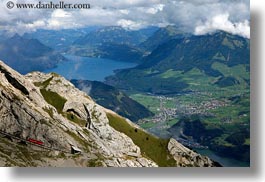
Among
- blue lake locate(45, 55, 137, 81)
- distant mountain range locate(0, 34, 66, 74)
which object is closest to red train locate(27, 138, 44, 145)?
distant mountain range locate(0, 34, 66, 74)

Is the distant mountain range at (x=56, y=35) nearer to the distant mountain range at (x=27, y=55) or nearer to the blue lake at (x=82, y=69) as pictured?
the distant mountain range at (x=27, y=55)

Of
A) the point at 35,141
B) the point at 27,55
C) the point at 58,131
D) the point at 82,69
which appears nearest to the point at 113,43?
the point at 82,69

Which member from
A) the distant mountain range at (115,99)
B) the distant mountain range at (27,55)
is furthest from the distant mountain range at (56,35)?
the distant mountain range at (115,99)

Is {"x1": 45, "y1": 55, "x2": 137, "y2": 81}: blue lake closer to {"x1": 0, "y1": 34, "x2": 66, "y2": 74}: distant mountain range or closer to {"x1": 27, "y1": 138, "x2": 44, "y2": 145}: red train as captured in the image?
{"x1": 0, "y1": 34, "x2": 66, "y2": 74}: distant mountain range

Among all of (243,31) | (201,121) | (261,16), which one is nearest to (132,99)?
(201,121)

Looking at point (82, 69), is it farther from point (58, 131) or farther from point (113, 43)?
point (58, 131)
